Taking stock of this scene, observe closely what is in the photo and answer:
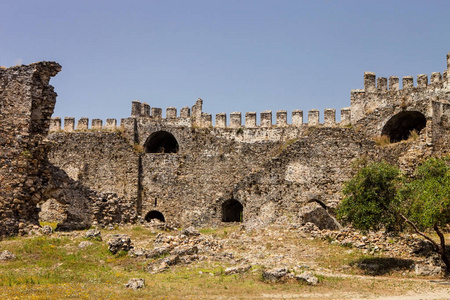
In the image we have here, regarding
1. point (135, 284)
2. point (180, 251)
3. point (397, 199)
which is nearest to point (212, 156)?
point (180, 251)

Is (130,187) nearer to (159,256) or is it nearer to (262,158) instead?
(262,158)

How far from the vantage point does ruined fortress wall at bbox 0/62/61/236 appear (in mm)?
25094

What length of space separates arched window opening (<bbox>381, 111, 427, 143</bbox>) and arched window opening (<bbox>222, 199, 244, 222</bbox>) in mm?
11879

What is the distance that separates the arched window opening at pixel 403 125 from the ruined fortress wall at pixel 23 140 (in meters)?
19.9

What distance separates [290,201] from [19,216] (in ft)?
50.6

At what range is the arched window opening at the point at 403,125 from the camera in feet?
106

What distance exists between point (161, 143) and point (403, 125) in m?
19.1

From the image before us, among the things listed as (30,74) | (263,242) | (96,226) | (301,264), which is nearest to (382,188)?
(301,264)

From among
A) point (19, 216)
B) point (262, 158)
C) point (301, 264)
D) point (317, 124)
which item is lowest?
point (301, 264)

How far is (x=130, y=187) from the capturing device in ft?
129

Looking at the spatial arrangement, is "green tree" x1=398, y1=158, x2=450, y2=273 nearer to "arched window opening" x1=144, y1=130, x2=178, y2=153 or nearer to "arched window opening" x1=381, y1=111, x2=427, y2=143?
"arched window opening" x1=381, y1=111, x2=427, y2=143

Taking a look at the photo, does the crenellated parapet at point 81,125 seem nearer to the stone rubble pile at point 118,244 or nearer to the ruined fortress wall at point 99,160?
the ruined fortress wall at point 99,160

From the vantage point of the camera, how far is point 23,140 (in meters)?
25.7

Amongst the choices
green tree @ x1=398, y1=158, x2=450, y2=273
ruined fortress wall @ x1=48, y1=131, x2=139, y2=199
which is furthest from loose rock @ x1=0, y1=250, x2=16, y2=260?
ruined fortress wall @ x1=48, y1=131, x2=139, y2=199
